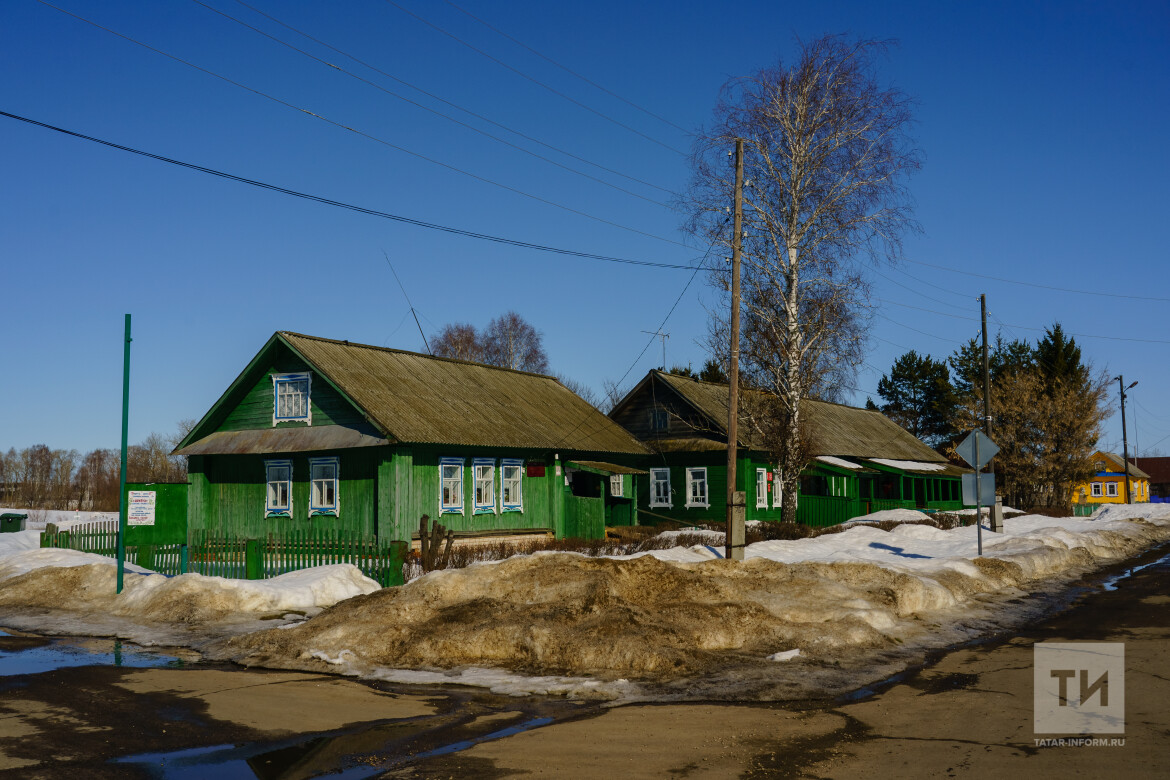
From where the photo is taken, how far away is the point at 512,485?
2916 cm

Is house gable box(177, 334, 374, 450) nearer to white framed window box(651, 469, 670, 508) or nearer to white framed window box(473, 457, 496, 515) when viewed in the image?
white framed window box(473, 457, 496, 515)

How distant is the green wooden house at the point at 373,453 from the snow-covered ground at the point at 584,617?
7.69 meters

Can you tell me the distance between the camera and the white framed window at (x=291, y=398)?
27141 mm

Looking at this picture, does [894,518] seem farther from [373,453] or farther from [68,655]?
[68,655]

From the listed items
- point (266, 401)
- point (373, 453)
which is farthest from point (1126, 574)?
point (266, 401)

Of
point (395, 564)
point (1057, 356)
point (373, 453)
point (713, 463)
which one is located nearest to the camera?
point (395, 564)

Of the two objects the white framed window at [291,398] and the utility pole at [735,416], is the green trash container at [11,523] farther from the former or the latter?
the utility pole at [735,416]

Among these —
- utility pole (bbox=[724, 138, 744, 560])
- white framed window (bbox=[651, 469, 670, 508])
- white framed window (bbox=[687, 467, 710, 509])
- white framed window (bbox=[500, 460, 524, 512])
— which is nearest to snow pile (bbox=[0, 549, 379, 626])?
utility pole (bbox=[724, 138, 744, 560])

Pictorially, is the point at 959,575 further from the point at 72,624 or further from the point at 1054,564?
the point at 72,624

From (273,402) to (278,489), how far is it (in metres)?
2.56

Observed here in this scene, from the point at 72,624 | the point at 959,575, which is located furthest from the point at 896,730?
the point at 72,624

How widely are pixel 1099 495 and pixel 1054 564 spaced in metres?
75.0

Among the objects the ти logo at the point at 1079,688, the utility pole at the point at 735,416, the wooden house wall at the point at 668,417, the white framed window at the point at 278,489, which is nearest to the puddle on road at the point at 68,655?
the ти logo at the point at 1079,688

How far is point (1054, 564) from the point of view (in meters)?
22.5
